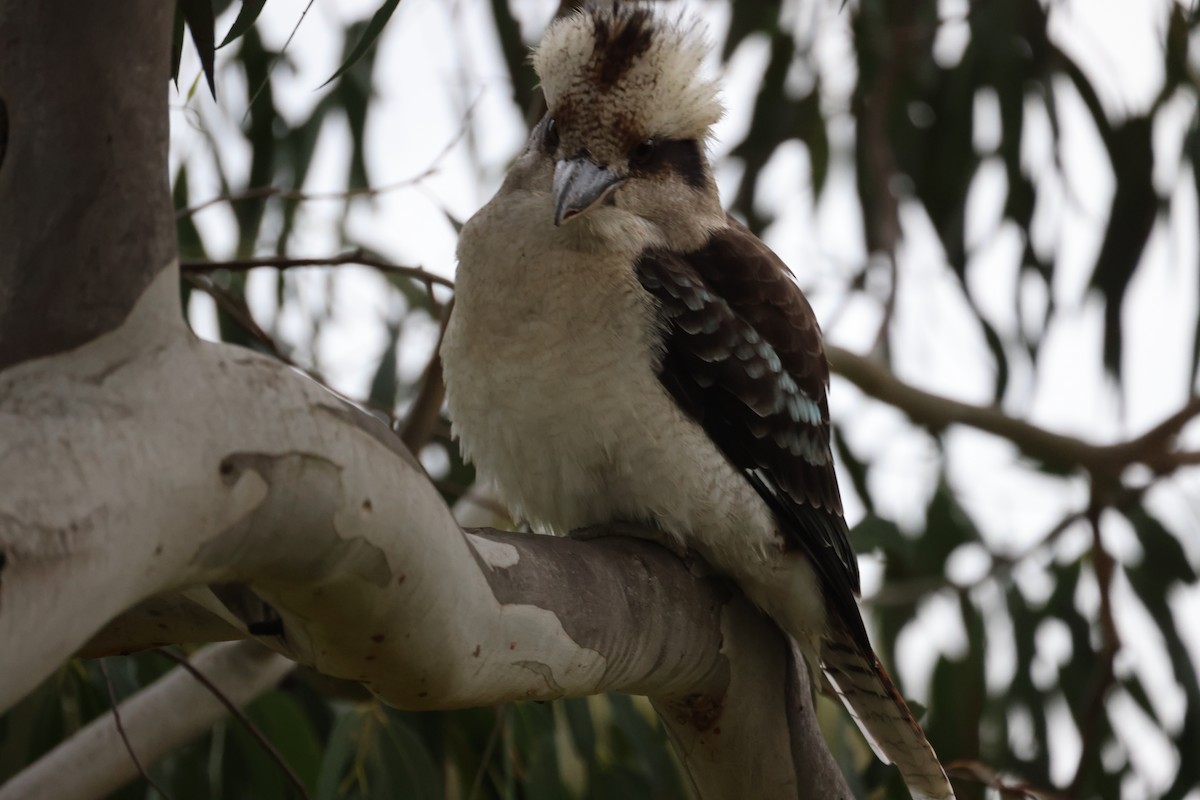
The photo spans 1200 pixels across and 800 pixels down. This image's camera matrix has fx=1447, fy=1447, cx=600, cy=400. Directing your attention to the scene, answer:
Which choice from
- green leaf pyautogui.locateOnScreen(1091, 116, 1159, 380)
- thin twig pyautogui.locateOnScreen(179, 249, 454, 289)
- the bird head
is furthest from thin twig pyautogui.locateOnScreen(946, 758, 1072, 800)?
green leaf pyautogui.locateOnScreen(1091, 116, 1159, 380)

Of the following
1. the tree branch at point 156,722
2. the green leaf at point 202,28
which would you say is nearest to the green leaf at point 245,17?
the green leaf at point 202,28

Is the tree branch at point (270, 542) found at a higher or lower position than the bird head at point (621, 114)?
lower

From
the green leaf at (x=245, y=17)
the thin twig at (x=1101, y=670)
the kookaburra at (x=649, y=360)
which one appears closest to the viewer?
the green leaf at (x=245, y=17)

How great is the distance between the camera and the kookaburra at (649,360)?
4.83 feet

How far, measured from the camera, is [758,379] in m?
1.57

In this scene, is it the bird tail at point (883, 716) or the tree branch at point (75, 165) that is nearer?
the tree branch at point (75, 165)

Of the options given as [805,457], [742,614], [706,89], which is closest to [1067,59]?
[706,89]

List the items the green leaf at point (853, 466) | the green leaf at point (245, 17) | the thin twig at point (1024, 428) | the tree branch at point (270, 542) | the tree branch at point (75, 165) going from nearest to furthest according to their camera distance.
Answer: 1. the tree branch at point (270, 542)
2. the tree branch at point (75, 165)
3. the green leaf at point (245, 17)
4. the thin twig at point (1024, 428)
5. the green leaf at point (853, 466)

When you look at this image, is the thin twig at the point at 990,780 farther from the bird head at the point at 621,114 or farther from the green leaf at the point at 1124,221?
the green leaf at the point at 1124,221

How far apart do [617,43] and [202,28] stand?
22.1 inches

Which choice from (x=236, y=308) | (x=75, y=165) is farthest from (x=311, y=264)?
(x=75, y=165)

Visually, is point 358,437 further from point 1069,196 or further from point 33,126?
point 1069,196

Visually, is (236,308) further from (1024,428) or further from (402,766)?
(1024,428)

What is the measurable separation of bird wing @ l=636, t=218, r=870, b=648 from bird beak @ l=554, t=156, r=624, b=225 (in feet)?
0.28
